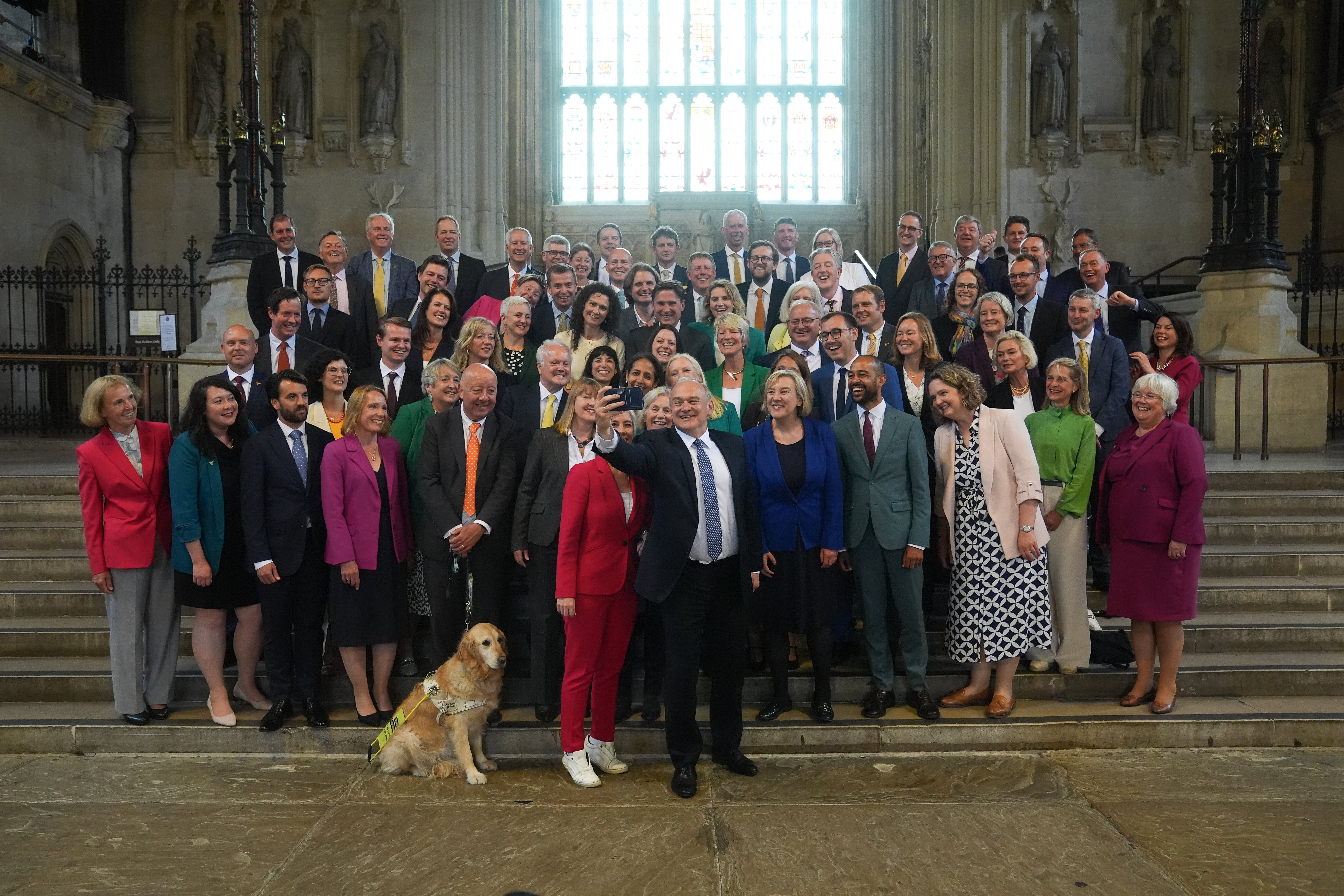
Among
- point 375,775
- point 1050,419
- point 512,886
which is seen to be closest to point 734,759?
point 512,886

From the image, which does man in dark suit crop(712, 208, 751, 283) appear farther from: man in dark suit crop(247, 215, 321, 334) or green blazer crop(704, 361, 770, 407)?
man in dark suit crop(247, 215, 321, 334)

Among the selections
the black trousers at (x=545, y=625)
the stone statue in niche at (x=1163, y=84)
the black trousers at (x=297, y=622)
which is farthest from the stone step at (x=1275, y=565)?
the stone statue in niche at (x=1163, y=84)

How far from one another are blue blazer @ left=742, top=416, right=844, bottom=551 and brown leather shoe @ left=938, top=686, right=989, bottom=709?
109 cm

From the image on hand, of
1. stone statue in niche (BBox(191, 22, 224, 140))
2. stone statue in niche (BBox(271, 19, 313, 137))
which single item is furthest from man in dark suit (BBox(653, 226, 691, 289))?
stone statue in niche (BBox(191, 22, 224, 140))

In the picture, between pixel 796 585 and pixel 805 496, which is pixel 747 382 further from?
pixel 796 585

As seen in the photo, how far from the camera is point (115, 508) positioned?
5168 millimetres

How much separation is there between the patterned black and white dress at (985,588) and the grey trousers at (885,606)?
0.66 ft

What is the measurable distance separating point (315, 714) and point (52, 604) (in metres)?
2.61

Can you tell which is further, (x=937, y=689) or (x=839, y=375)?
(x=839, y=375)

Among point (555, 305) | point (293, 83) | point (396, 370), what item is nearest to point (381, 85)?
point (293, 83)

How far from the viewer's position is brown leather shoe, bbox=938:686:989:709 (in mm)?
5457

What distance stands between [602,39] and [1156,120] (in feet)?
37.2

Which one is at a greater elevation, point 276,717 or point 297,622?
point 297,622

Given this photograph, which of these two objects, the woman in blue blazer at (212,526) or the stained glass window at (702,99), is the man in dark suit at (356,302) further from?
the stained glass window at (702,99)
